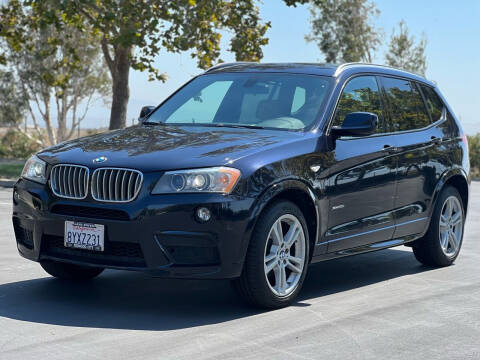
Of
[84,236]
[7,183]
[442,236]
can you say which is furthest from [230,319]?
[7,183]

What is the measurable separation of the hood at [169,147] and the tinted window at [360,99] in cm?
71

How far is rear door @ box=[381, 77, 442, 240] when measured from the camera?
8.17 metres

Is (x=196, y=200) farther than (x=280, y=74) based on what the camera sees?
No

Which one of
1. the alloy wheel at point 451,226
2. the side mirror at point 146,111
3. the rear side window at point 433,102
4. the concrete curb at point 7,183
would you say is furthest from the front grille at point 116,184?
the concrete curb at point 7,183

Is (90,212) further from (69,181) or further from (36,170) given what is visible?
(36,170)

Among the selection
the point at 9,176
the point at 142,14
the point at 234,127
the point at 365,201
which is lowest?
the point at 9,176

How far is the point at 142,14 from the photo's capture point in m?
25.5

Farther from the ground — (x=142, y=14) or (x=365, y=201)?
(x=142, y=14)

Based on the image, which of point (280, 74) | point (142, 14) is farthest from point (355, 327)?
point (142, 14)

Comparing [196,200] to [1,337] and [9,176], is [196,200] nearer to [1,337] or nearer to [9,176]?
[1,337]

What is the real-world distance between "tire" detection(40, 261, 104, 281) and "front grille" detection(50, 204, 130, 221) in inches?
45.3

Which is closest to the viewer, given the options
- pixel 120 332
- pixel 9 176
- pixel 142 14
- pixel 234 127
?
pixel 120 332

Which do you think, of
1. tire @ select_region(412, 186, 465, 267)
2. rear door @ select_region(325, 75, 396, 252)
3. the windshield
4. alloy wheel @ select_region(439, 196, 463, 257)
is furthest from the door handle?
alloy wheel @ select_region(439, 196, 463, 257)

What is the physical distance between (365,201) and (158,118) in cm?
192
